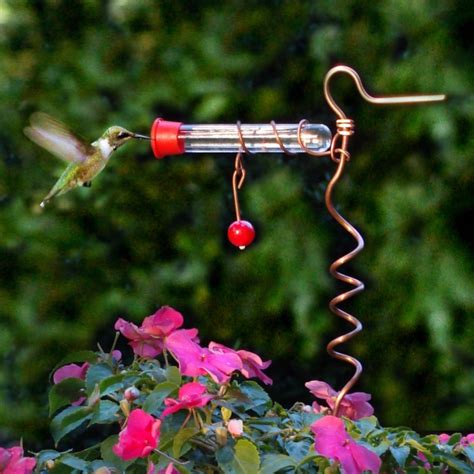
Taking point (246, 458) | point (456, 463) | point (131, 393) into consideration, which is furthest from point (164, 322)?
point (456, 463)

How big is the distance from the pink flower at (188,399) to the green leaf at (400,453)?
190 mm

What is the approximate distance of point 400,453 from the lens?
37.2 inches

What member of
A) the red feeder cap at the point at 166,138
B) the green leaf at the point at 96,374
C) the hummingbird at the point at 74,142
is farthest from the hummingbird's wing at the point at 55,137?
the green leaf at the point at 96,374

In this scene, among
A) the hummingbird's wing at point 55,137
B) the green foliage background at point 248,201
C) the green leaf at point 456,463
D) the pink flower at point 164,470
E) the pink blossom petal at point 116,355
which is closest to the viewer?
the pink flower at point 164,470

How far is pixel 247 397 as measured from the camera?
1.04 m

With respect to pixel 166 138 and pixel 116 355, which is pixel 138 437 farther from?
pixel 166 138

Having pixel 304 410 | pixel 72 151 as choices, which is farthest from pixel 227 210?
pixel 304 410

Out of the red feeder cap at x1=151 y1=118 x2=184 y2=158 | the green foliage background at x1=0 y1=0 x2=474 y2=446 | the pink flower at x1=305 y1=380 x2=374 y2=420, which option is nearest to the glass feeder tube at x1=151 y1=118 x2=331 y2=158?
the red feeder cap at x1=151 y1=118 x2=184 y2=158

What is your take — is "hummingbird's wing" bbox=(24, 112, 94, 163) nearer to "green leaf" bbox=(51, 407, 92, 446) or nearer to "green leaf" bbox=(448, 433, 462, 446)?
"green leaf" bbox=(51, 407, 92, 446)

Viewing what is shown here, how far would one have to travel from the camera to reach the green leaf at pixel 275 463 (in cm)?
91

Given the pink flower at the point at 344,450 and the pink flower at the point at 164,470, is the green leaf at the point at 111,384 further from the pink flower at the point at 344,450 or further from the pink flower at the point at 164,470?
the pink flower at the point at 344,450

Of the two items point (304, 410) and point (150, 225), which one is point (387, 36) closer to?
point (150, 225)

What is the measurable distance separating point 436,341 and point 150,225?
0.63 metres

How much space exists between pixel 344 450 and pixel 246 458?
9cm
